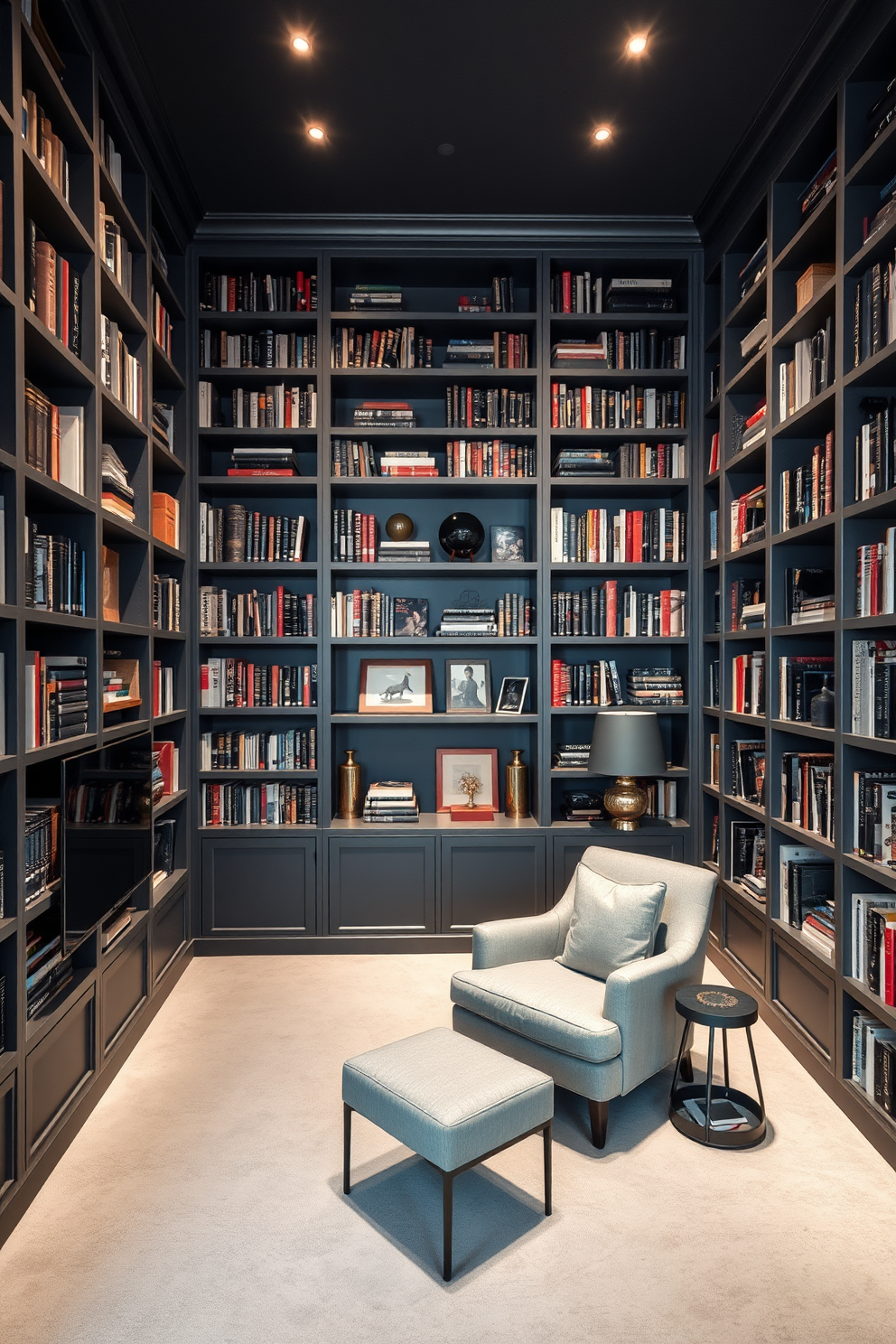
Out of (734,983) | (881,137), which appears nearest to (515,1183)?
(734,983)

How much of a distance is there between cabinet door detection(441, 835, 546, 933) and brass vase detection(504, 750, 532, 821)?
189 millimetres

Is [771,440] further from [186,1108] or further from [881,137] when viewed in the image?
[186,1108]

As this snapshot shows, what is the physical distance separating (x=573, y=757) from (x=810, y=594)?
1.53 meters

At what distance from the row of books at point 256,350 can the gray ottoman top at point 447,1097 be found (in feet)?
10.5

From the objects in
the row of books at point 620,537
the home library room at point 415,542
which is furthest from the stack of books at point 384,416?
the row of books at point 620,537

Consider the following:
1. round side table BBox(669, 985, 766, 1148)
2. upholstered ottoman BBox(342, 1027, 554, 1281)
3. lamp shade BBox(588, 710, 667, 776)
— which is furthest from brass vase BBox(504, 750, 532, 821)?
upholstered ottoman BBox(342, 1027, 554, 1281)

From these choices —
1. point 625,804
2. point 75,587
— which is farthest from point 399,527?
point 75,587

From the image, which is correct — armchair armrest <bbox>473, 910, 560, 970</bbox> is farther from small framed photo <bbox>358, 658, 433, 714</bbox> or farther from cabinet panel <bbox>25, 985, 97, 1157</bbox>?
small framed photo <bbox>358, 658, 433, 714</bbox>

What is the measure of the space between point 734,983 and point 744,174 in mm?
3462

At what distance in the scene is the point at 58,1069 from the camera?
7.65ft

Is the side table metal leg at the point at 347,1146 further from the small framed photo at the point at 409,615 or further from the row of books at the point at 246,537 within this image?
the row of books at the point at 246,537

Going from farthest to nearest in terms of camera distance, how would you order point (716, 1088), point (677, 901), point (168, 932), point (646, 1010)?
point (168, 932), point (677, 901), point (716, 1088), point (646, 1010)

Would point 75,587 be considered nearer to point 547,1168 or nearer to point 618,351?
point 547,1168

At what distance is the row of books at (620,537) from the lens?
4.07m
